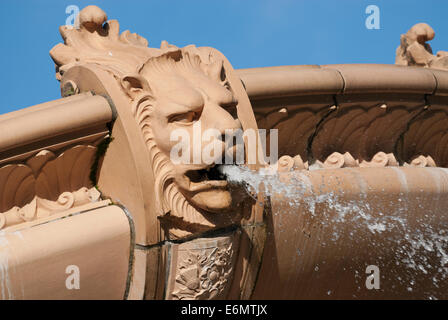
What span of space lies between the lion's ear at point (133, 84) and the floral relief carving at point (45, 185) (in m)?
0.37

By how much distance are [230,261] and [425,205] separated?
5.34ft

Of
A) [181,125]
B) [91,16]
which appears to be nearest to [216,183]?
[181,125]

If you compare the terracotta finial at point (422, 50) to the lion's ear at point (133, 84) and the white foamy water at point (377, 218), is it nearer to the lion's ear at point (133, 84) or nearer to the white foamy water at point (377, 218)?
the white foamy water at point (377, 218)

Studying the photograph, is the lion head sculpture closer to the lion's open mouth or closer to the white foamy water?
the lion's open mouth

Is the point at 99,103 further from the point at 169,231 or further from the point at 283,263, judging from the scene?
the point at 283,263

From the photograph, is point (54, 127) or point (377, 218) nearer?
point (54, 127)

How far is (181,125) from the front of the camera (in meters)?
3.79

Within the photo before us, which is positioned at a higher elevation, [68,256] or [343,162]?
[343,162]

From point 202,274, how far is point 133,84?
1.08m

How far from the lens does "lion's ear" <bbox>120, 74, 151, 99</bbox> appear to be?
3.81 meters

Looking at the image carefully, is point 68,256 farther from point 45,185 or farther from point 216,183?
point 216,183

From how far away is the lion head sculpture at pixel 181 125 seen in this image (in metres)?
3.75

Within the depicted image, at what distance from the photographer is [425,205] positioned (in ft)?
16.1

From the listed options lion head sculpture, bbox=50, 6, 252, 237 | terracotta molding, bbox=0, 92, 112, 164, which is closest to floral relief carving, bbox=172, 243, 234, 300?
lion head sculpture, bbox=50, 6, 252, 237
